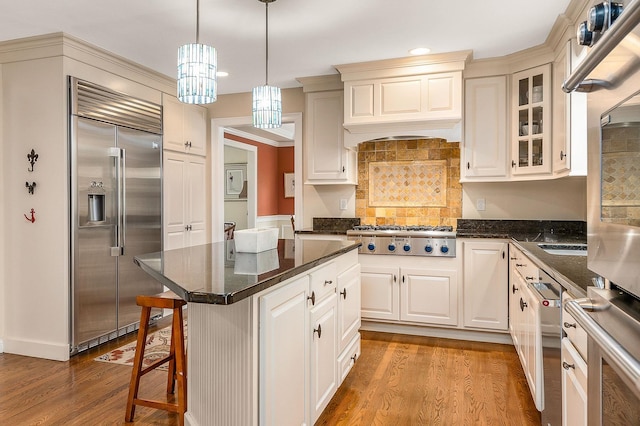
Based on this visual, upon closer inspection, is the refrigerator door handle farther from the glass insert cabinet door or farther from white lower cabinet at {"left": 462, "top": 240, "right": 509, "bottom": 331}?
the glass insert cabinet door

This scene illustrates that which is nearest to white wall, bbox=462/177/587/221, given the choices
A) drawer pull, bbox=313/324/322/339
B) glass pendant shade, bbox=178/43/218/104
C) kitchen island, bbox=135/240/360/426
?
kitchen island, bbox=135/240/360/426

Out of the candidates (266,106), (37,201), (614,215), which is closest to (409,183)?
(266,106)

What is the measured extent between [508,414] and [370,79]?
2864mm

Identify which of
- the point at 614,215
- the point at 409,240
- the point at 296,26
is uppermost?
the point at 296,26

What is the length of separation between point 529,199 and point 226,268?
125 inches

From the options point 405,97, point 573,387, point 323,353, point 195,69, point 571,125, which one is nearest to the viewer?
point 573,387

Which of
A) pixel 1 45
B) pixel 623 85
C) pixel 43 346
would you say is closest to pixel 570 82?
pixel 623 85

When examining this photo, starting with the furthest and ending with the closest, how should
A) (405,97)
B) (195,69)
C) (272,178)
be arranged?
1. (272,178)
2. (405,97)
3. (195,69)

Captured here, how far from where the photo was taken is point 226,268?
182 cm

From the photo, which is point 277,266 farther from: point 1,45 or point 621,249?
point 1,45

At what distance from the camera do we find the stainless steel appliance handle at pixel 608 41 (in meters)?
0.72

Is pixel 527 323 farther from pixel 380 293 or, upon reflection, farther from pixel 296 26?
pixel 296 26

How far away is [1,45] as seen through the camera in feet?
11.3

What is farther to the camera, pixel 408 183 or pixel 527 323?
pixel 408 183
